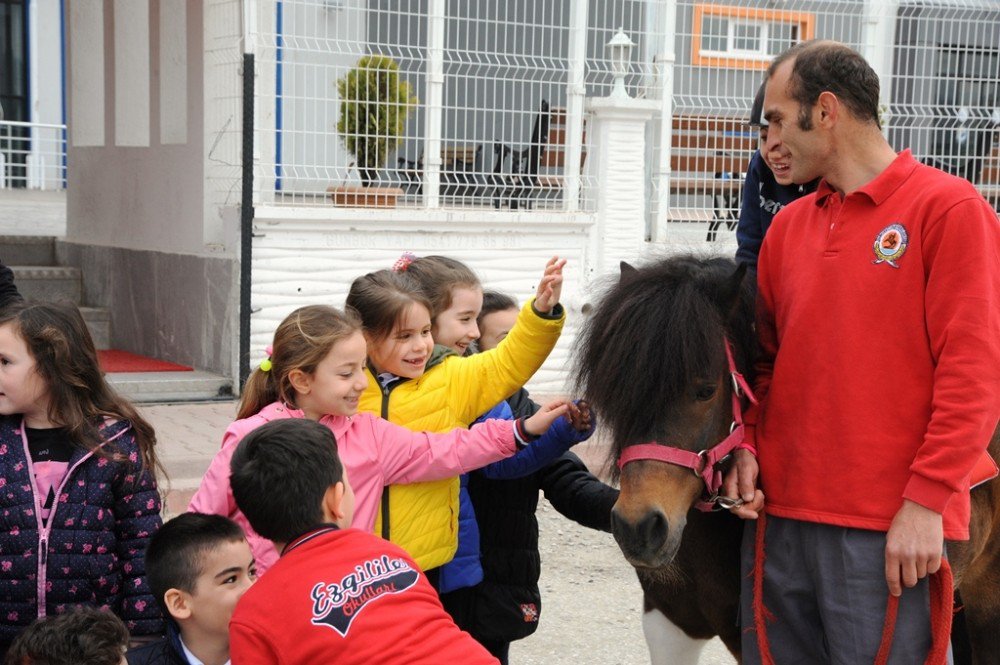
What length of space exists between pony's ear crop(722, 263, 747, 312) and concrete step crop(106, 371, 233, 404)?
5.83 meters

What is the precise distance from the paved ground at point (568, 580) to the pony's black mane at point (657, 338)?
91 cm

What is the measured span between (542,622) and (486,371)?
81.9 inches

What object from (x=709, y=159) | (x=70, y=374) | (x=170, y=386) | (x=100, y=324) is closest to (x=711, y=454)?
(x=70, y=374)

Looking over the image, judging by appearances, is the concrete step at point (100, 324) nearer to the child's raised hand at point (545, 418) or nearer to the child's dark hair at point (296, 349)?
the child's dark hair at point (296, 349)

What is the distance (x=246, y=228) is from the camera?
7.66 metres

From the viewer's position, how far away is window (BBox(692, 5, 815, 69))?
9.48 metres

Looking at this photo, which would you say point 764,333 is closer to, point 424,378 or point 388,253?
point 424,378

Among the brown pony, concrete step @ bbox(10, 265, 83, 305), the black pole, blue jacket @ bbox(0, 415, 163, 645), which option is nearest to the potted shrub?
the black pole

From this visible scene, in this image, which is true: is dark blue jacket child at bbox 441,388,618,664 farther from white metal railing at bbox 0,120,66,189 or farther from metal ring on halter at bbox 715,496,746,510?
white metal railing at bbox 0,120,66,189

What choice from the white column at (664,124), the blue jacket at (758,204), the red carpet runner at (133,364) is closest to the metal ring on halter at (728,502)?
the blue jacket at (758,204)

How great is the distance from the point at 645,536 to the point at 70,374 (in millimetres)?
1379

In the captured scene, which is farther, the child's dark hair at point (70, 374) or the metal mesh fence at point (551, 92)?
the metal mesh fence at point (551, 92)

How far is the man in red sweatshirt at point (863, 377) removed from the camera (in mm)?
2125

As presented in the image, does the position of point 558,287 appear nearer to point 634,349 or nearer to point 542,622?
point 634,349
